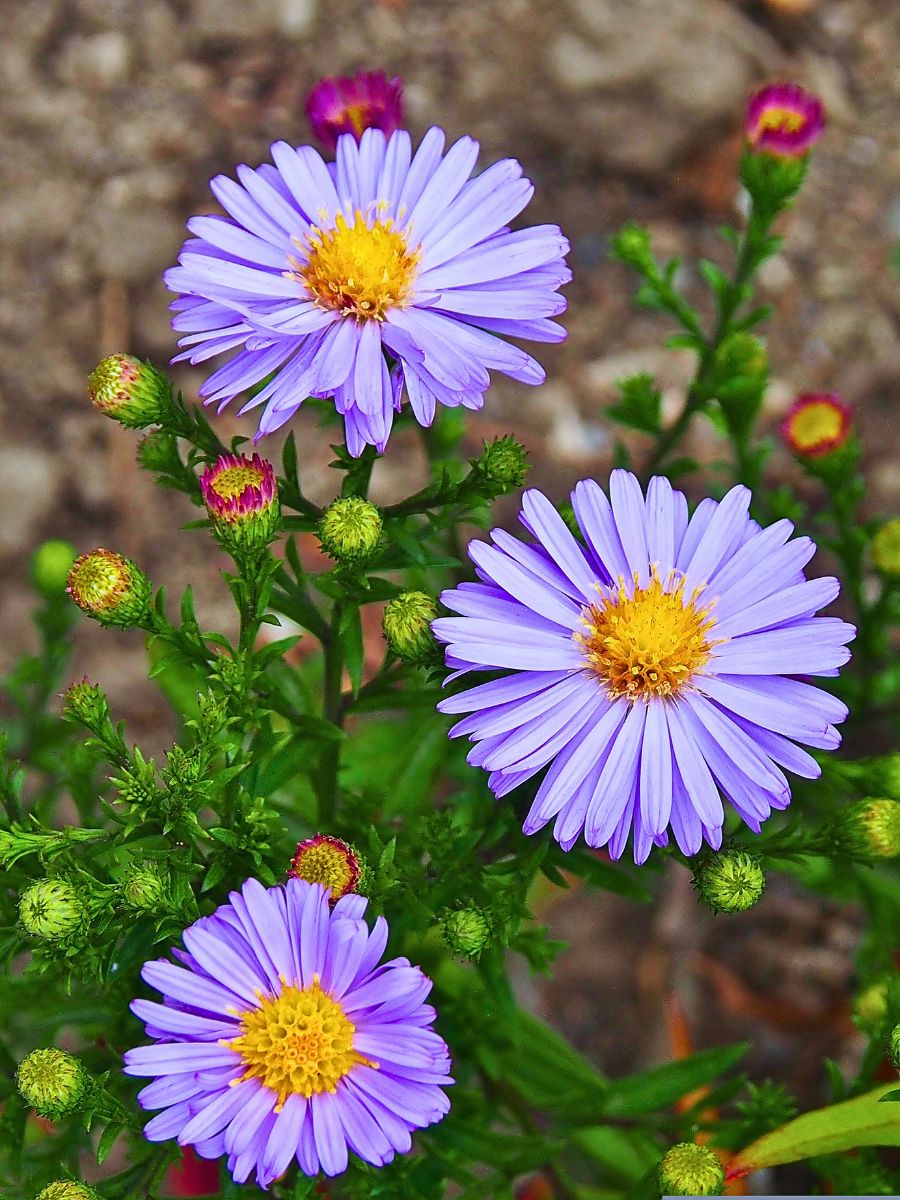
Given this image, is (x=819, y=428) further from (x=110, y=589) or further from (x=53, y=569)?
(x=53, y=569)

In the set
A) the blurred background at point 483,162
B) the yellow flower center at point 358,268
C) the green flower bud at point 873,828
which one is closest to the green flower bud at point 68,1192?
the green flower bud at point 873,828

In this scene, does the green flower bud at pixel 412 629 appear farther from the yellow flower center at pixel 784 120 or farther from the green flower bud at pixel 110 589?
the yellow flower center at pixel 784 120

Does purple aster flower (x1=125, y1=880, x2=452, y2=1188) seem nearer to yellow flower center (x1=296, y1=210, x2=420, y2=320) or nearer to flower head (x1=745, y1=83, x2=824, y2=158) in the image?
yellow flower center (x1=296, y1=210, x2=420, y2=320)

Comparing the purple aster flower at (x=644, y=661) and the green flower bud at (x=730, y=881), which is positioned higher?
the purple aster flower at (x=644, y=661)

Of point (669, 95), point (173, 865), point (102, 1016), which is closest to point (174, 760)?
point (173, 865)

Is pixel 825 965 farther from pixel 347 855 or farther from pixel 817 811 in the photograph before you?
pixel 347 855

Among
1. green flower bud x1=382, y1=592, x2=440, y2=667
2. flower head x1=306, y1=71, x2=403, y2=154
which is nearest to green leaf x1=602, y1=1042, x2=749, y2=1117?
green flower bud x1=382, y1=592, x2=440, y2=667

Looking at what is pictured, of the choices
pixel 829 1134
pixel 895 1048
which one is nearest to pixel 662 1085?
pixel 829 1134
